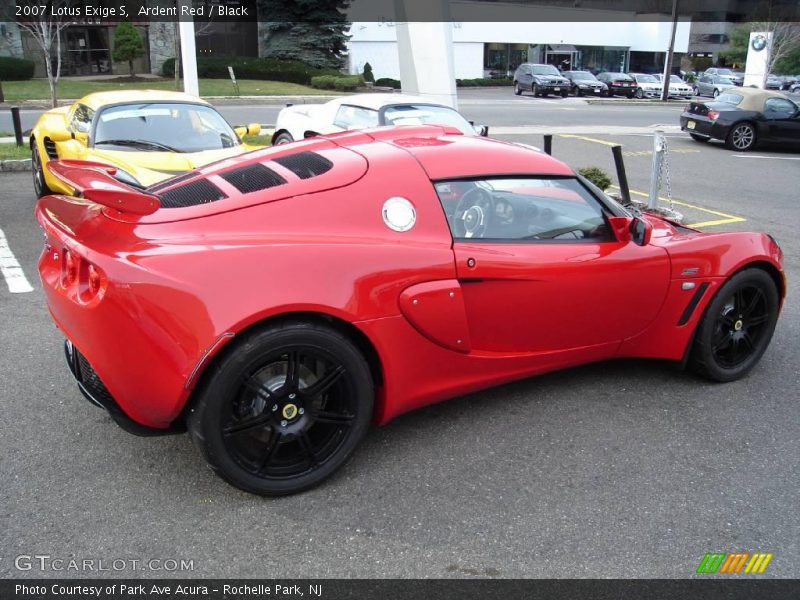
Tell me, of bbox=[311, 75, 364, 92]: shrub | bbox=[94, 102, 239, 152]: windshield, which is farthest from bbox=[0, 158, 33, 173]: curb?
bbox=[311, 75, 364, 92]: shrub

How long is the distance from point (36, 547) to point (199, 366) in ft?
2.97

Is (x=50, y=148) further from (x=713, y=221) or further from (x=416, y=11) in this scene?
(x=713, y=221)

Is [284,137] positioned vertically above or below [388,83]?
below

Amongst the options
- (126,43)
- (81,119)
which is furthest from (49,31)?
(126,43)

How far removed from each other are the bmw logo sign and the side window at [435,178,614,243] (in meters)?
41.5

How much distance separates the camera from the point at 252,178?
3.37 m

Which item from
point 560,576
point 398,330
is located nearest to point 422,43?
point 398,330

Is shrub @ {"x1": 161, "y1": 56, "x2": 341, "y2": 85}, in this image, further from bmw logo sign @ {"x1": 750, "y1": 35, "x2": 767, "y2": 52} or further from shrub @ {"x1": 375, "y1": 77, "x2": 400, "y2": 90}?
bmw logo sign @ {"x1": 750, "y1": 35, "x2": 767, "y2": 52}

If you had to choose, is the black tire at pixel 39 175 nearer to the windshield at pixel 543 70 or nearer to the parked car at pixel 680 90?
the windshield at pixel 543 70

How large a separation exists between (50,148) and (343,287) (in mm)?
6838

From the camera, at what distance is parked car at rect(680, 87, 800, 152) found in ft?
53.6

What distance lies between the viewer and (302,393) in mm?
2965
